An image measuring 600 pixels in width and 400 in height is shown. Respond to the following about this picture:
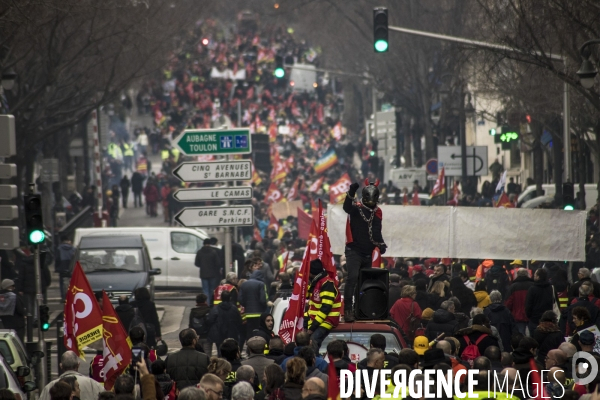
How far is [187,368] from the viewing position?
41.4 ft

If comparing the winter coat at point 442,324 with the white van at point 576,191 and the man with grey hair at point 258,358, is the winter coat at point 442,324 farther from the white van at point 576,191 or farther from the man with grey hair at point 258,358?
the white van at point 576,191

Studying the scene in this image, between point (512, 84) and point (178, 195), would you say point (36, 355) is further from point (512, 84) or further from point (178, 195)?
point (512, 84)

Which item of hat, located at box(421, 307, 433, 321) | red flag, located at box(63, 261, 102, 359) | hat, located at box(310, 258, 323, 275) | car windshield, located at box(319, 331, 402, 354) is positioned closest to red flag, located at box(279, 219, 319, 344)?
hat, located at box(310, 258, 323, 275)

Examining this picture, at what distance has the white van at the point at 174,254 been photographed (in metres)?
29.3

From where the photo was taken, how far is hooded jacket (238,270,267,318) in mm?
20156

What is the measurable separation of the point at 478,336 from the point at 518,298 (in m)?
4.43

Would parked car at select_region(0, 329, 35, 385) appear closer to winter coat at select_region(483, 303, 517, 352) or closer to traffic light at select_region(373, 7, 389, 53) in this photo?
winter coat at select_region(483, 303, 517, 352)

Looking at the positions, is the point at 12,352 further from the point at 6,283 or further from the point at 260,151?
the point at 260,151

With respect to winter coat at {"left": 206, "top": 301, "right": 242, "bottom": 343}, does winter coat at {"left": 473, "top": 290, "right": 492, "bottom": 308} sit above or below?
above

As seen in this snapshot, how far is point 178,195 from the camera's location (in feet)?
70.7

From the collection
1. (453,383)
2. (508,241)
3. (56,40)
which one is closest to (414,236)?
(508,241)

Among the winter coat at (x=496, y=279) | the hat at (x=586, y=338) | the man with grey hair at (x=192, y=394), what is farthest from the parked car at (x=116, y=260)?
the man with grey hair at (x=192, y=394)

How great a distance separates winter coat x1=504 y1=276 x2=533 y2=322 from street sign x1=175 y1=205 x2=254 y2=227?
15.3ft

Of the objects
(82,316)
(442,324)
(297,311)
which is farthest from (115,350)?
(442,324)
